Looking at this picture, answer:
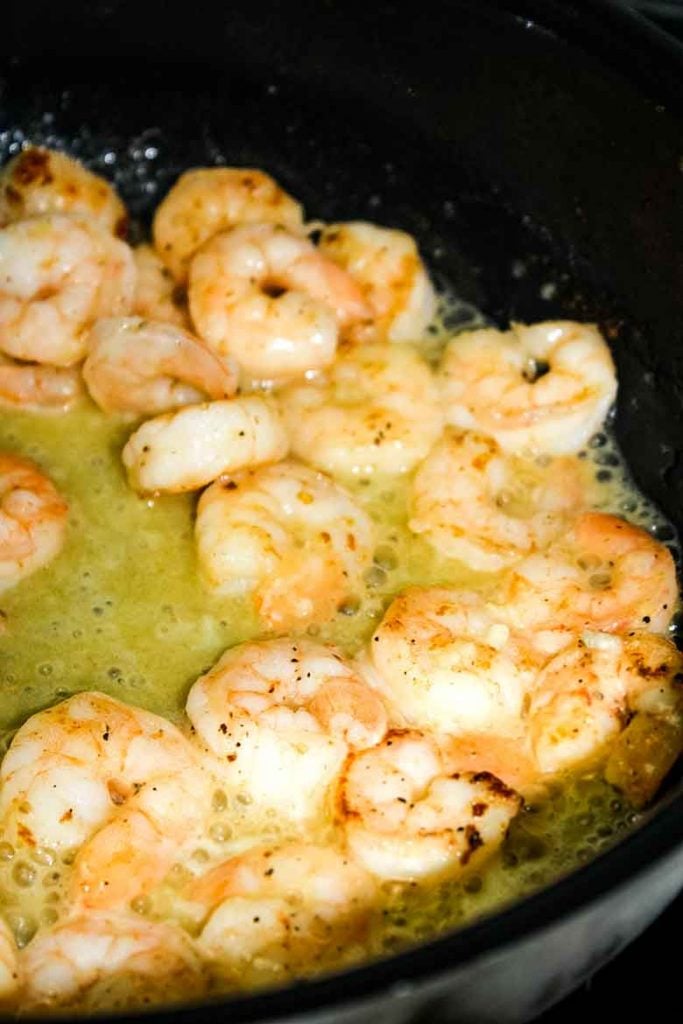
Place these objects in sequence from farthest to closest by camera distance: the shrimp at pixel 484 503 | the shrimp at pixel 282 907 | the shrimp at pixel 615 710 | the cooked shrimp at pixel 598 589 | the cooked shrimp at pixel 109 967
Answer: the shrimp at pixel 484 503 < the cooked shrimp at pixel 598 589 < the shrimp at pixel 615 710 < the shrimp at pixel 282 907 < the cooked shrimp at pixel 109 967

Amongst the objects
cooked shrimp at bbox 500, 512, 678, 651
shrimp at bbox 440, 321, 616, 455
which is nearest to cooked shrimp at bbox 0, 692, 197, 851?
cooked shrimp at bbox 500, 512, 678, 651

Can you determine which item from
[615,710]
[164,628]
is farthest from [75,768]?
[615,710]

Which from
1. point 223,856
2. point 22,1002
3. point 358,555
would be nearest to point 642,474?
point 358,555

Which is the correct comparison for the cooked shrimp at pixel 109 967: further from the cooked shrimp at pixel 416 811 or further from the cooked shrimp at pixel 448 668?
the cooked shrimp at pixel 448 668

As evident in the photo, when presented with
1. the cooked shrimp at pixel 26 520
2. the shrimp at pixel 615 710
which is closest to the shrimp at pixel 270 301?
the cooked shrimp at pixel 26 520

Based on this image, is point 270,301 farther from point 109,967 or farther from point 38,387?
point 109,967
